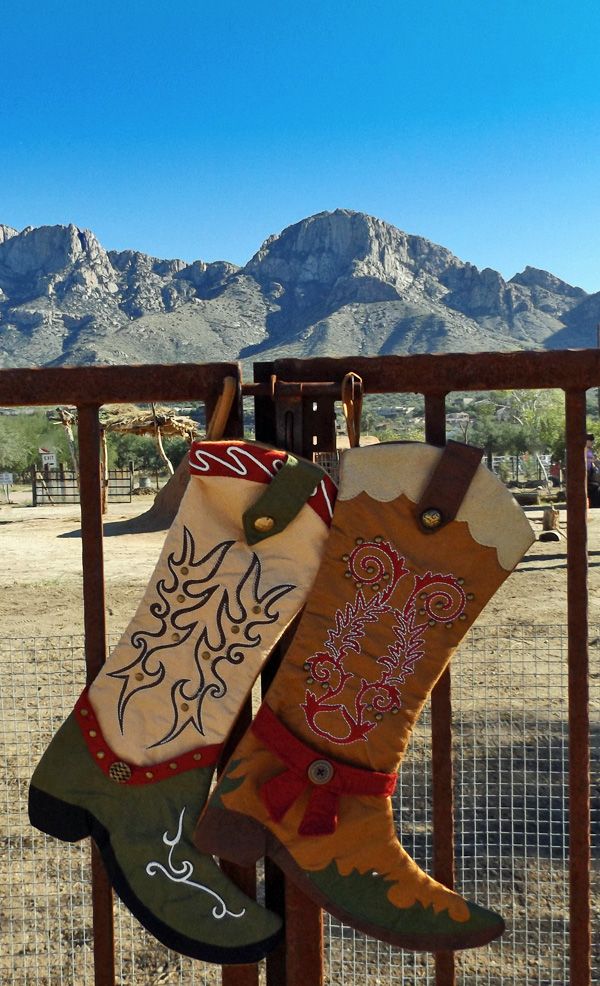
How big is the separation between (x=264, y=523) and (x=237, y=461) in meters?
0.10

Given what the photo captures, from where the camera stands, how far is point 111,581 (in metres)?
7.93

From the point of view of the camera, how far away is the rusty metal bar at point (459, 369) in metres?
1.27

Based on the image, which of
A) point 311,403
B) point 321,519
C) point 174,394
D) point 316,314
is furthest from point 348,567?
point 316,314

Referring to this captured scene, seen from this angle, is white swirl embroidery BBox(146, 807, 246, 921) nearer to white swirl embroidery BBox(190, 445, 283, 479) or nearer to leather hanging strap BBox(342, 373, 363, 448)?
white swirl embroidery BBox(190, 445, 283, 479)

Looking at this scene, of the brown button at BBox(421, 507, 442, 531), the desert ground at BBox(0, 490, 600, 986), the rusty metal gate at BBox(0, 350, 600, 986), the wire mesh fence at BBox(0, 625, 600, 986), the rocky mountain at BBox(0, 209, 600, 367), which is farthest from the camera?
the rocky mountain at BBox(0, 209, 600, 367)

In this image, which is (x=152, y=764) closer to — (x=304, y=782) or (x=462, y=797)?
(x=304, y=782)

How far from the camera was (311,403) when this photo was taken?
49.7 inches

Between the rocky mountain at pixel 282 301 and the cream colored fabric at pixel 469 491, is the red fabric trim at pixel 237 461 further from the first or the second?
the rocky mountain at pixel 282 301

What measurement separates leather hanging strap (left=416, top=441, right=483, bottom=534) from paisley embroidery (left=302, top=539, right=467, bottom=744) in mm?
69

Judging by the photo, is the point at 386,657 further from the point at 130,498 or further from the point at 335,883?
the point at 130,498

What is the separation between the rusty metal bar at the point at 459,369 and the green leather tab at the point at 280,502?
0.70ft

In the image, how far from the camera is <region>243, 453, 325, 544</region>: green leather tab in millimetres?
1114

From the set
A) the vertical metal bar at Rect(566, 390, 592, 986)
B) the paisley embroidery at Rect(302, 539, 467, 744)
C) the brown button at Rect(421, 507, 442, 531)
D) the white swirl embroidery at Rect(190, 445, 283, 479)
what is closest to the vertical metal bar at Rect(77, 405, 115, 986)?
the white swirl embroidery at Rect(190, 445, 283, 479)

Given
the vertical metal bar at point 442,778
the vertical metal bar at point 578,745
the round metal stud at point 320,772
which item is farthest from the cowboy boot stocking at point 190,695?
the vertical metal bar at point 578,745
